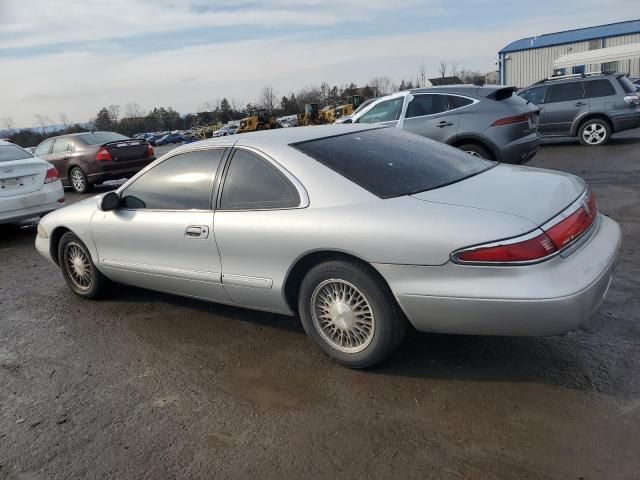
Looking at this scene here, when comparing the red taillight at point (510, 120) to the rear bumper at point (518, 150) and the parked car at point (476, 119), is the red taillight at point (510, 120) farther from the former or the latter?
the rear bumper at point (518, 150)

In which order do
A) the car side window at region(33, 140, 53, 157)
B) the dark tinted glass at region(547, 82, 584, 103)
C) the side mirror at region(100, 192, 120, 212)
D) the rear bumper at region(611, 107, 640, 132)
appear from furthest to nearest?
the car side window at region(33, 140, 53, 157)
the dark tinted glass at region(547, 82, 584, 103)
the rear bumper at region(611, 107, 640, 132)
the side mirror at region(100, 192, 120, 212)

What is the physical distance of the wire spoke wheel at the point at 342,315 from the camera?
3.22m

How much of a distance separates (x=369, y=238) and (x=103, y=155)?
428 inches

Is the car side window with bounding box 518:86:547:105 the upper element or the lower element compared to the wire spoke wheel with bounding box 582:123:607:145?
upper

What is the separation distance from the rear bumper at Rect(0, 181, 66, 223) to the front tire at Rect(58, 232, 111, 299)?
3305mm

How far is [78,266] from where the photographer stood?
5074 millimetres

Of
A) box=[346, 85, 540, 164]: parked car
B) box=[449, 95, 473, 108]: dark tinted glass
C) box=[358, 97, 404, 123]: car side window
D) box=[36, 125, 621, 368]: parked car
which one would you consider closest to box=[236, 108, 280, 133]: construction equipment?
box=[358, 97, 404, 123]: car side window

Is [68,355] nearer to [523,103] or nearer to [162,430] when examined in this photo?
[162,430]

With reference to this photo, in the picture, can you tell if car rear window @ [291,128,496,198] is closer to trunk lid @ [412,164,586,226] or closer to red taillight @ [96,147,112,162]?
trunk lid @ [412,164,586,226]

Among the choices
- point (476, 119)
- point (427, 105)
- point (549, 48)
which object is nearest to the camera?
point (476, 119)

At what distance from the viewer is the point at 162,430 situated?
295 cm

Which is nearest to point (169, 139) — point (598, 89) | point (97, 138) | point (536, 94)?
point (97, 138)

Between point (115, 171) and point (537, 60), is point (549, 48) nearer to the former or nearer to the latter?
point (537, 60)

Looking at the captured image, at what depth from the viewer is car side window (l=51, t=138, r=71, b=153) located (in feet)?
43.1
